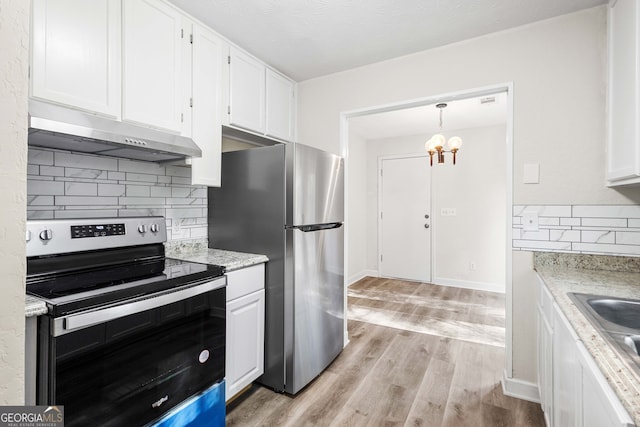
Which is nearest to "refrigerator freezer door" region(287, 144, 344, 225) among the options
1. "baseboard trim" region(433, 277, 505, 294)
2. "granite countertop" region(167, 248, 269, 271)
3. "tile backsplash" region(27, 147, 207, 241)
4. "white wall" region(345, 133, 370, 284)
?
"granite countertop" region(167, 248, 269, 271)

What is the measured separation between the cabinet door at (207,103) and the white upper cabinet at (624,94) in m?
2.21

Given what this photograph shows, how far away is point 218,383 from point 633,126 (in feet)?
7.67

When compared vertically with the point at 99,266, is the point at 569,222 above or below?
above

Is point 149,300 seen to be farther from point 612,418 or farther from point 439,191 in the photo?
point 439,191

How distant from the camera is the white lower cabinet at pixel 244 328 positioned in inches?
69.4

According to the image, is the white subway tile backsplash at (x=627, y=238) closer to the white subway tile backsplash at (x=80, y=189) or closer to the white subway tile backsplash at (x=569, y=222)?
the white subway tile backsplash at (x=569, y=222)

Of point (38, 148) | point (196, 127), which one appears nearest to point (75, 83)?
point (38, 148)

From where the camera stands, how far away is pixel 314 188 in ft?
6.94

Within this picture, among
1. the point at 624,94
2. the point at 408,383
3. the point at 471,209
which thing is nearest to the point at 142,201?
the point at 408,383

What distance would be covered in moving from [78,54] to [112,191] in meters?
0.72

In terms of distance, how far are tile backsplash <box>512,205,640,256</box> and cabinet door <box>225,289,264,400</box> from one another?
1.76 m

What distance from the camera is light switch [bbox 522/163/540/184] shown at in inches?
77.5

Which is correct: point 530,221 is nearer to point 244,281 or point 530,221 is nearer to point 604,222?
point 604,222

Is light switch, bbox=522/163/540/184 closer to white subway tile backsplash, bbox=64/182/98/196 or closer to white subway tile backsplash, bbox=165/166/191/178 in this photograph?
white subway tile backsplash, bbox=165/166/191/178
